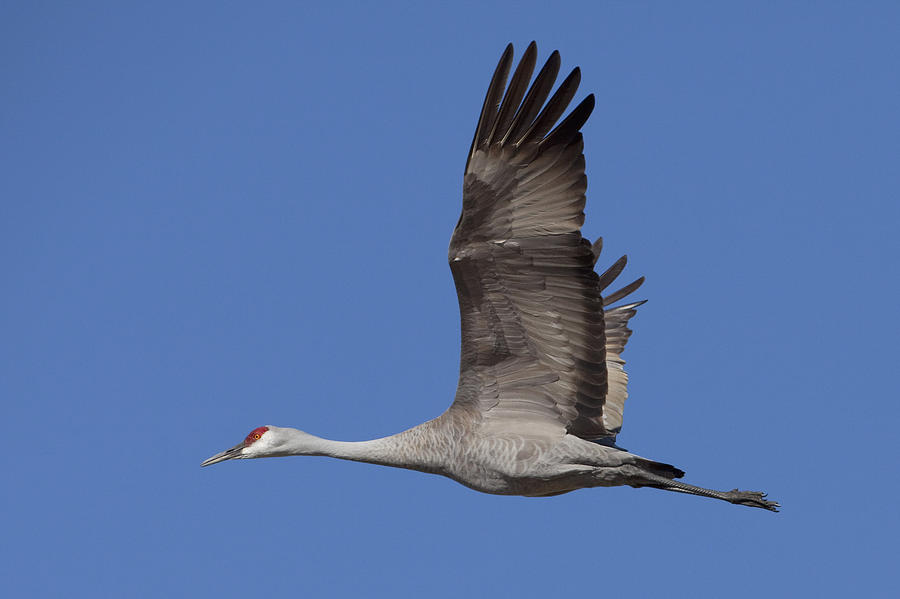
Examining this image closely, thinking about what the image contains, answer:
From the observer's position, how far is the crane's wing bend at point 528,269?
1159 centimetres

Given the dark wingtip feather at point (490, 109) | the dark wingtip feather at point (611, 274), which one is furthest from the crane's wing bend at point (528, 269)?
the dark wingtip feather at point (611, 274)

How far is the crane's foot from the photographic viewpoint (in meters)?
13.4

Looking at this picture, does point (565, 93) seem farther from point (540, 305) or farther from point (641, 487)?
point (641, 487)

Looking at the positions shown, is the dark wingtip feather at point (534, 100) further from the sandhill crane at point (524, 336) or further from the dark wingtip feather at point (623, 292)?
the dark wingtip feather at point (623, 292)

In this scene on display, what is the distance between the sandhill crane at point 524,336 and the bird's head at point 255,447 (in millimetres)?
12

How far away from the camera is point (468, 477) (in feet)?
42.9

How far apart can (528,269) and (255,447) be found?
4.19m

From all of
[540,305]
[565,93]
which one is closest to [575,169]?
[565,93]

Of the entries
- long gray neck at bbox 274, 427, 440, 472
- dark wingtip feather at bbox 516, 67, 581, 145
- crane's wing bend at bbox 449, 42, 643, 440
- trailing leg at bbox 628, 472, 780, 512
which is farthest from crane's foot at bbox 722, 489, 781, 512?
dark wingtip feather at bbox 516, 67, 581, 145

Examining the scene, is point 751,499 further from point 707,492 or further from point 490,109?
point 490,109

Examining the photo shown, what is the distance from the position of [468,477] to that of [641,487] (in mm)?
1998

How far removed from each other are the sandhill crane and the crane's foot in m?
0.01

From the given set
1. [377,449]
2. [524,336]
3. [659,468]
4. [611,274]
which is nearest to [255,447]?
[377,449]

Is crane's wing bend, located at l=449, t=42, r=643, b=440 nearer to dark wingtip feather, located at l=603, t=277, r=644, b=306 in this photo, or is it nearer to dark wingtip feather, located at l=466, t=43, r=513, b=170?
dark wingtip feather, located at l=466, t=43, r=513, b=170
